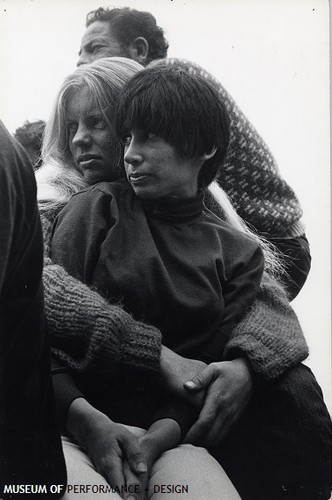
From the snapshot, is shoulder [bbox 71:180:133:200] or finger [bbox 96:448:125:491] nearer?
finger [bbox 96:448:125:491]

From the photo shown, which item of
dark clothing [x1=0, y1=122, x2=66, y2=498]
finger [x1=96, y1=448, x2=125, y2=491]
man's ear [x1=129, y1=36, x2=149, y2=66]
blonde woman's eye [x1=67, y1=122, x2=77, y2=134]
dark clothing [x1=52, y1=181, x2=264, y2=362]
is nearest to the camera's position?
dark clothing [x1=0, y1=122, x2=66, y2=498]

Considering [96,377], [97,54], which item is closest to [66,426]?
[96,377]

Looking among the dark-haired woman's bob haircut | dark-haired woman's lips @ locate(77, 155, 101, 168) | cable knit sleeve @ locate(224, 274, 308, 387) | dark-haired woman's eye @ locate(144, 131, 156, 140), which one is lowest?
cable knit sleeve @ locate(224, 274, 308, 387)

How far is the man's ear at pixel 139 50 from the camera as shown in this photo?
1171 millimetres

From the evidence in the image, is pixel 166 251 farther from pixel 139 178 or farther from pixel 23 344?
pixel 23 344

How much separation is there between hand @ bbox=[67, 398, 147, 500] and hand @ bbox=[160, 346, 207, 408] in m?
0.08

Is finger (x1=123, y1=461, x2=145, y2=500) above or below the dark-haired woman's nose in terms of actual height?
below

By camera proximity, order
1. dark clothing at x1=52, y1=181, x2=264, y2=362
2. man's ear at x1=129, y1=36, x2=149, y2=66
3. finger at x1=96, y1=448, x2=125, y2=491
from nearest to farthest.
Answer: finger at x1=96, y1=448, x2=125, y2=491 < dark clothing at x1=52, y1=181, x2=264, y2=362 < man's ear at x1=129, y1=36, x2=149, y2=66

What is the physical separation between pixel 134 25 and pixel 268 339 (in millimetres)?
552

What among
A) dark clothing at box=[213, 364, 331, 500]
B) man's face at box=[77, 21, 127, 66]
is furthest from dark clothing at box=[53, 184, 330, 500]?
man's face at box=[77, 21, 127, 66]

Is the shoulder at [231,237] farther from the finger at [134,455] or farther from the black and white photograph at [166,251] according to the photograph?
the finger at [134,455]

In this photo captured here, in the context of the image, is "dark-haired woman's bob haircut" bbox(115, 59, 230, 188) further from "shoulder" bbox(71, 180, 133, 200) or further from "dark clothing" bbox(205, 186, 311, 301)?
"dark clothing" bbox(205, 186, 311, 301)

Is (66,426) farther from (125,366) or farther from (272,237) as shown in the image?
(272,237)

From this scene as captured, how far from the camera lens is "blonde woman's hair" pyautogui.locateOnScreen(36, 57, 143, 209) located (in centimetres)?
103
